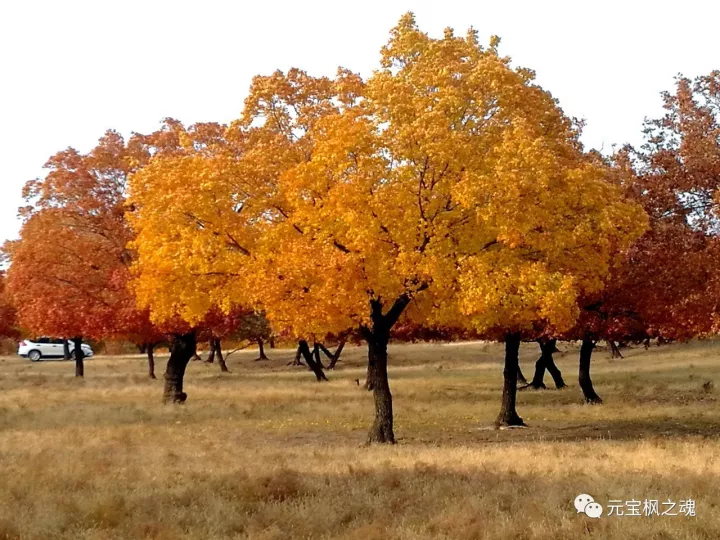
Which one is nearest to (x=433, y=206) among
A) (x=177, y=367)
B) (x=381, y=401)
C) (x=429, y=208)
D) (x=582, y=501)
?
(x=429, y=208)

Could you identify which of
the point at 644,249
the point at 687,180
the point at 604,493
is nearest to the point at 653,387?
the point at 644,249

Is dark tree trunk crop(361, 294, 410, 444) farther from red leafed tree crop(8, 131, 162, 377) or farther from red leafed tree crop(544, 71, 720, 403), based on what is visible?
red leafed tree crop(8, 131, 162, 377)

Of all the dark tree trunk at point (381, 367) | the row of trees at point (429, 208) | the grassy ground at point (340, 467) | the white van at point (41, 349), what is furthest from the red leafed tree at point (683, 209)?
the white van at point (41, 349)

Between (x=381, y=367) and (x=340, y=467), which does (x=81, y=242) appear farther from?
(x=340, y=467)

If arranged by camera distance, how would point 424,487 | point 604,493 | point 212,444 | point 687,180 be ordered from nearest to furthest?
point 604,493 < point 424,487 < point 687,180 < point 212,444

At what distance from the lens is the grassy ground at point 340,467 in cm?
938

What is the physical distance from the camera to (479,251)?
1741cm

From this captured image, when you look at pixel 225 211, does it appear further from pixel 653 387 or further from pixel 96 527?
pixel 653 387

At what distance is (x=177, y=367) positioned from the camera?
32.1 m

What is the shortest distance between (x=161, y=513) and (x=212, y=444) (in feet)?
29.7

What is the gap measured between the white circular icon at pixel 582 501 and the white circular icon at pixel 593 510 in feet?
0.20

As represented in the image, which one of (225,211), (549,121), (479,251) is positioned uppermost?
(549,121)

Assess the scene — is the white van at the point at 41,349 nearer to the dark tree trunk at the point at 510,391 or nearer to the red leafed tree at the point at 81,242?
the red leafed tree at the point at 81,242

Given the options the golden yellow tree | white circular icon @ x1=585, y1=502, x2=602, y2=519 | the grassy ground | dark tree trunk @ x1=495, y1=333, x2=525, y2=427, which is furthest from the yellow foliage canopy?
white circular icon @ x1=585, y1=502, x2=602, y2=519
